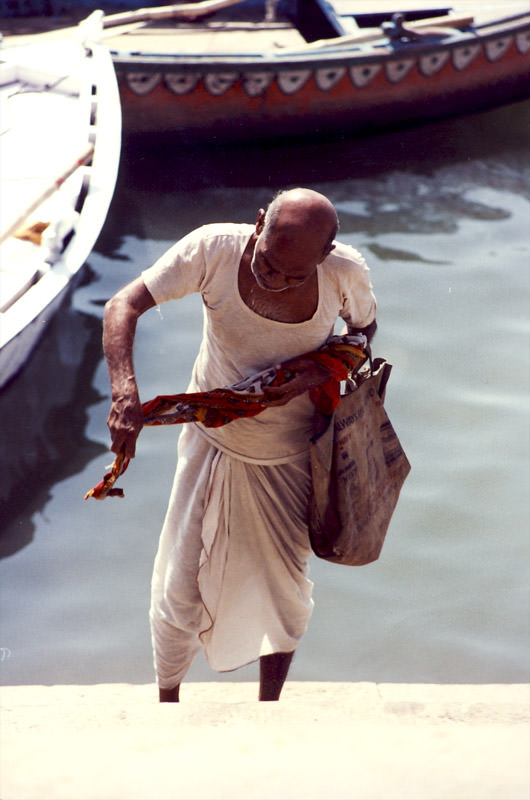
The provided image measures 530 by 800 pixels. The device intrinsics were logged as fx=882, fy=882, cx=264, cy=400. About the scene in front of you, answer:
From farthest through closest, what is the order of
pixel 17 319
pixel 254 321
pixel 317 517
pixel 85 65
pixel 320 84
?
pixel 320 84
pixel 85 65
pixel 17 319
pixel 317 517
pixel 254 321

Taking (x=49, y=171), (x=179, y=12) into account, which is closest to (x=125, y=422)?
(x=49, y=171)

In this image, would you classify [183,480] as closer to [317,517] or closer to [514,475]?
[317,517]

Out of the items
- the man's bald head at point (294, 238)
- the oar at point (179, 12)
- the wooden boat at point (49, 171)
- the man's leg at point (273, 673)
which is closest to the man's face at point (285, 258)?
the man's bald head at point (294, 238)

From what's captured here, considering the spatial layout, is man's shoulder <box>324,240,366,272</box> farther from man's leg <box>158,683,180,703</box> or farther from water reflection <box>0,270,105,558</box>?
water reflection <box>0,270,105,558</box>

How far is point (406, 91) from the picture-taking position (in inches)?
295

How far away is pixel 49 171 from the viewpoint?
488cm

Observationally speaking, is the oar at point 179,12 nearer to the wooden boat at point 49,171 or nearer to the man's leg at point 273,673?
the wooden boat at point 49,171

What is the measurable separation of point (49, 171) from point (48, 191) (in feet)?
0.95

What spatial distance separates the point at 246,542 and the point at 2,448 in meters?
2.36

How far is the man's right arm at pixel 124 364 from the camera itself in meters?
1.96

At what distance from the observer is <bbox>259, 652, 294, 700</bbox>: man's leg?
257 centimetres

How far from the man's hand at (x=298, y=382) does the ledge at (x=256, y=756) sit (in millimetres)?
723

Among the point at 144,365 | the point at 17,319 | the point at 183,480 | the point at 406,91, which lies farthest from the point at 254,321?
the point at 406,91

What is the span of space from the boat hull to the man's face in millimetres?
5327
